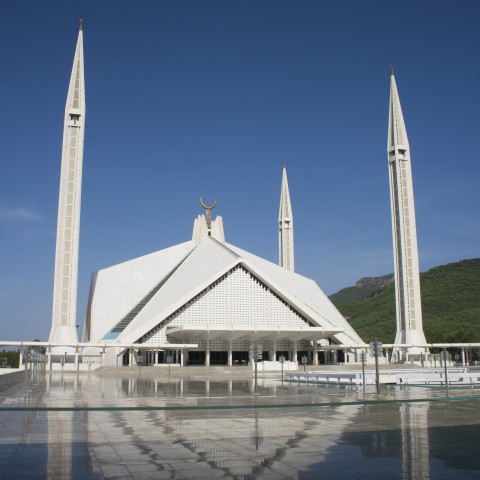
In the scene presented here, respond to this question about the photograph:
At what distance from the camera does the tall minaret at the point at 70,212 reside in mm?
34531

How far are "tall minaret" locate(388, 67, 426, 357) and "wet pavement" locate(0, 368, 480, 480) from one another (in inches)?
1153

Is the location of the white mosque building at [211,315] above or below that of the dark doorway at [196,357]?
above

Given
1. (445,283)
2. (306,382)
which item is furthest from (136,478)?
(445,283)

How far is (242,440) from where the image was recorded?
22.4 ft

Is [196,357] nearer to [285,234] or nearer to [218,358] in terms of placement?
[218,358]

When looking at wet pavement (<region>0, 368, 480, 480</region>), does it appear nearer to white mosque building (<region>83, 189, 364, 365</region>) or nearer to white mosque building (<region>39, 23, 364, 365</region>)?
white mosque building (<region>39, 23, 364, 365</region>)

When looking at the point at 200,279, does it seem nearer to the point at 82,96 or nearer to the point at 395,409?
the point at 82,96

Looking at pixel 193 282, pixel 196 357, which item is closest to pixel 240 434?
pixel 193 282

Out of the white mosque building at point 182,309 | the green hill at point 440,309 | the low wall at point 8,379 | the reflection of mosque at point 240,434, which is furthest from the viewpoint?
the green hill at point 440,309

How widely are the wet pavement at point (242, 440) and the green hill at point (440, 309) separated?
4181 cm

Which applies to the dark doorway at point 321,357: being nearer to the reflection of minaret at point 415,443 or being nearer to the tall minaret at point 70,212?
the tall minaret at point 70,212

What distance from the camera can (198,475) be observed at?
4.93 m

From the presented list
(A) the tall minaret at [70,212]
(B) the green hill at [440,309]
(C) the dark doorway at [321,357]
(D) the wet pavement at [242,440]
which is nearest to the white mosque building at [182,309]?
(A) the tall minaret at [70,212]

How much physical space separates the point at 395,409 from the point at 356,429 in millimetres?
3120
